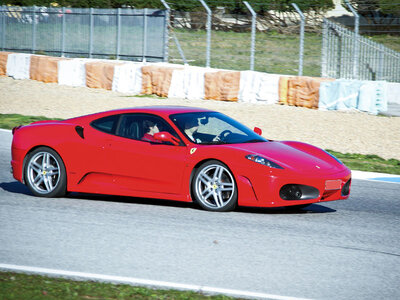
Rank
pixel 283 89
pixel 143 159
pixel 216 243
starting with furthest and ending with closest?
pixel 283 89
pixel 143 159
pixel 216 243

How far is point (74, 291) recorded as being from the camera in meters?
4.96

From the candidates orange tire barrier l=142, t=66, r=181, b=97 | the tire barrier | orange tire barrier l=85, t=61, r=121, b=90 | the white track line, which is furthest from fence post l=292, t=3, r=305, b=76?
the white track line

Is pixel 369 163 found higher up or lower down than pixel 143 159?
lower down

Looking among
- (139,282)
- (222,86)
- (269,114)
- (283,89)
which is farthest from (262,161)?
(222,86)

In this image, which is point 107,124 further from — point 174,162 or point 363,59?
point 363,59

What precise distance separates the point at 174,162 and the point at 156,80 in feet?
44.9

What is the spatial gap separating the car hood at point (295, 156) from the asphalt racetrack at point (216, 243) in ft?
1.84

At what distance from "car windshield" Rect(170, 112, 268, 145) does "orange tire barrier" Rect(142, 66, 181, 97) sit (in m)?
12.5

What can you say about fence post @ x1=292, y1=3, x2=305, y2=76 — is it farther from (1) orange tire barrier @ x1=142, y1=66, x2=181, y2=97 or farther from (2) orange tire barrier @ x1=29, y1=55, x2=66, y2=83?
(2) orange tire barrier @ x1=29, y1=55, x2=66, y2=83

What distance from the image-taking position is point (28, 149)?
889 cm

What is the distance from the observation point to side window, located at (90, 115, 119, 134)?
8.59m

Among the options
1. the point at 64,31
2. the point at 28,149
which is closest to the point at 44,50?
the point at 64,31

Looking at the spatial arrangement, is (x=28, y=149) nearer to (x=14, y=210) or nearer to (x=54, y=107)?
(x=14, y=210)

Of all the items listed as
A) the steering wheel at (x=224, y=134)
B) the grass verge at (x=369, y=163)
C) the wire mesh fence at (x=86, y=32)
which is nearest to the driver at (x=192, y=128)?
the steering wheel at (x=224, y=134)
